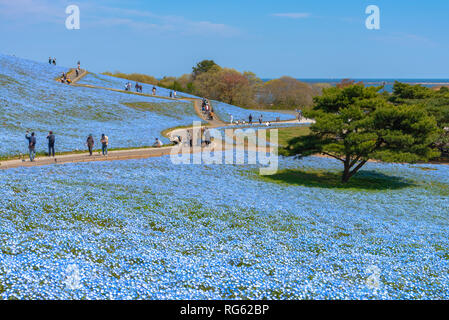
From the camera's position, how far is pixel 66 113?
44219mm

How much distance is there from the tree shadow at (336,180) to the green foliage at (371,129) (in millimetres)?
1763

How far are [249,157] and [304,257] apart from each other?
21.5m

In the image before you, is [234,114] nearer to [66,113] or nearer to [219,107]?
[219,107]

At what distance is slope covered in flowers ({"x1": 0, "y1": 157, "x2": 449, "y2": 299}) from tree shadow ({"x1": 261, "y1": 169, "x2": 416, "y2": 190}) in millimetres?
3073

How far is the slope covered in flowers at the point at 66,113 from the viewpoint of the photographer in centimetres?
3406

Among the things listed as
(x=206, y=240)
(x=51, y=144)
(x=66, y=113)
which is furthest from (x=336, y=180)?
(x=66, y=113)

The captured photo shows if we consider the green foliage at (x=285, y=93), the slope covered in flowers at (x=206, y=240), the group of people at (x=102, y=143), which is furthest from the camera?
the green foliage at (x=285, y=93)

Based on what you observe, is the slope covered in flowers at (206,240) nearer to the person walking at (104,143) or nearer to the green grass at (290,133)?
the person walking at (104,143)

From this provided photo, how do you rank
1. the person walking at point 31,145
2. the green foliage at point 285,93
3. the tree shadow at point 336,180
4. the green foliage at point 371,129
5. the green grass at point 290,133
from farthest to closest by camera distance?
the green foliage at point 285,93 → the green grass at point 290,133 → the tree shadow at point 336,180 → the green foliage at point 371,129 → the person walking at point 31,145

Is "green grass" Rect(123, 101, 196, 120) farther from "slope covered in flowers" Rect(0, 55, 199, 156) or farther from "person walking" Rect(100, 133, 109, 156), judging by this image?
"person walking" Rect(100, 133, 109, 156)

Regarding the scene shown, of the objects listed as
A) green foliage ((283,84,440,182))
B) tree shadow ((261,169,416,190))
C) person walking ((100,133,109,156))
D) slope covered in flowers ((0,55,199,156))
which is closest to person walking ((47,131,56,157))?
slope covered in flowers ((0,55,199,156))

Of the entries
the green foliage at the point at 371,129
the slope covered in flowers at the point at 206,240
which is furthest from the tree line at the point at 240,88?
the slope covered in flowers at the point at 206,240

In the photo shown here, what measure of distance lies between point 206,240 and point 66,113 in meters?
35.5

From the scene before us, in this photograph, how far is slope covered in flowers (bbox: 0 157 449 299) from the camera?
34.2 ft
